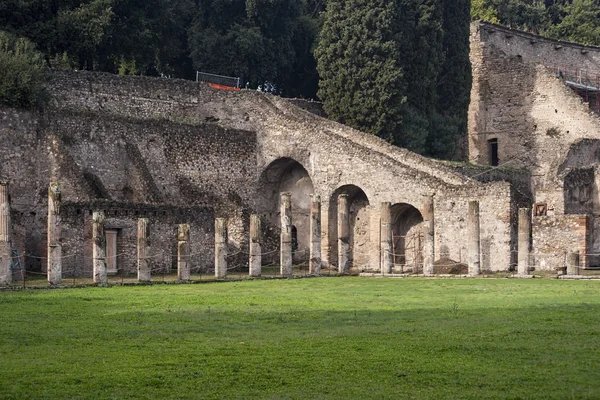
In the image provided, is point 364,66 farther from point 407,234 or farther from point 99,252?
point 99,252

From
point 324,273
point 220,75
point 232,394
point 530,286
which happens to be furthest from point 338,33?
point 232,394

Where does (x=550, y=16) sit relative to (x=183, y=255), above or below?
above

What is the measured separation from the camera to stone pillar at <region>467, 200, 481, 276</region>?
35.5 metres

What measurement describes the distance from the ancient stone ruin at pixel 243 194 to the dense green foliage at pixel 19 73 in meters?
0.50

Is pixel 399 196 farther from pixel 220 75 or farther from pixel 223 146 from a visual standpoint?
pixel 220 75

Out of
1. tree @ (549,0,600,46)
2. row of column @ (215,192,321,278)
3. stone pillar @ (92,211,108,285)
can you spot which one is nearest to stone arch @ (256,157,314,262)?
row of column @ (215,192,321,278)

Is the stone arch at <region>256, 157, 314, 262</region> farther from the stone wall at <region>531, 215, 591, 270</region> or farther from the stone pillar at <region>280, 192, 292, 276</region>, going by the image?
the stone wall at <region>531, 215, 591, 270</region>

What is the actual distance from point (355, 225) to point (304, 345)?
2804 centimetres

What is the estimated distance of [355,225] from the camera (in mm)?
44844

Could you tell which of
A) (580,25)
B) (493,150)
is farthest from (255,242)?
(580,25)

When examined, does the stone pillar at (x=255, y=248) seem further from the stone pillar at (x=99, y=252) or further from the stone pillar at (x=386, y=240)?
the stone pillar at (x=99, y=252)

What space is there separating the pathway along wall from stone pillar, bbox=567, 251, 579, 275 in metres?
4.12

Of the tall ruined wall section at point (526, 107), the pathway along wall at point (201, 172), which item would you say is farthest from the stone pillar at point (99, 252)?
the tall ruined wall section at point (526, 107)

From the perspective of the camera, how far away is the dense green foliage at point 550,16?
2635 inches
